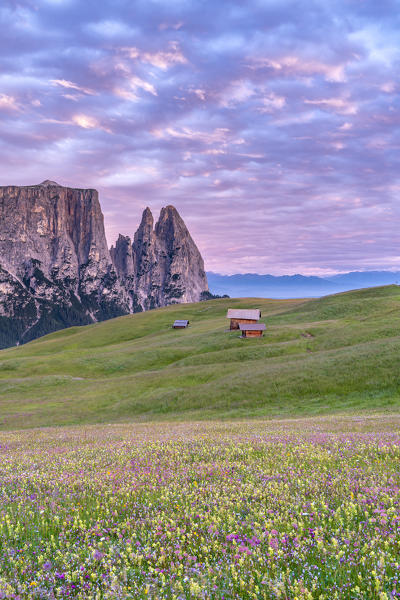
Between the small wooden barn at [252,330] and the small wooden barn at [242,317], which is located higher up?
the small wooden barn at [242,317]

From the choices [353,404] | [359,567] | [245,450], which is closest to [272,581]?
[359,567]

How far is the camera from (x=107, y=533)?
615 cm

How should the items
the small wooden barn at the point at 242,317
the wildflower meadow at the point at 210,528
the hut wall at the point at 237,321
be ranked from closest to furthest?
the wildflower meadow at the point at 210,528
the small wooden barn at the point at 242,317
the hut wall at the point at 237,321

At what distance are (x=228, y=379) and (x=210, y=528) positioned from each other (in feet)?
152

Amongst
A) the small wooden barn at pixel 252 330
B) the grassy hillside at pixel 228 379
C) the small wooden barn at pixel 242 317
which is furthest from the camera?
the small wooden barn at pixel 242 317

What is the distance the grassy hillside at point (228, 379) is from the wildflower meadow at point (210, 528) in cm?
2974

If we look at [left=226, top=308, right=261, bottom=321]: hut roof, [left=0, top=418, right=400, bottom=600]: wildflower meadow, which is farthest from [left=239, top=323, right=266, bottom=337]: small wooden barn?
[left=0, top=418, right=400, bottom=600]: wildflower meadow

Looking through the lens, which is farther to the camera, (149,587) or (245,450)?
(245,450)

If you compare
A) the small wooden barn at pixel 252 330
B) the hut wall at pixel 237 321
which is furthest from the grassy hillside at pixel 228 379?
the hut wall at pixel 237 321

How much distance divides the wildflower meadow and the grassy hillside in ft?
97.6

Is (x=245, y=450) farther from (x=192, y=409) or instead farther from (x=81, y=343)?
(x=81, y=343)

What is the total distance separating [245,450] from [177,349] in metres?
73.6

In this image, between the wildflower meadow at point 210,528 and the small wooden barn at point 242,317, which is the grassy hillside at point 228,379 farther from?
the wildflower meadow at point 210,528

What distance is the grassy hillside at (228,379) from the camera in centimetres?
4166
